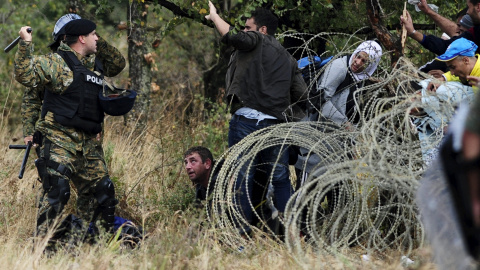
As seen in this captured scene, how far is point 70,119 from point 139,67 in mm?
3405

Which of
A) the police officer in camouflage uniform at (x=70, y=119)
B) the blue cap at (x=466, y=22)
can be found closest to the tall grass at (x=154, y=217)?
the police officer in camouflage uniform at (x=70, y=119)

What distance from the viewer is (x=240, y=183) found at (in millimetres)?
5941

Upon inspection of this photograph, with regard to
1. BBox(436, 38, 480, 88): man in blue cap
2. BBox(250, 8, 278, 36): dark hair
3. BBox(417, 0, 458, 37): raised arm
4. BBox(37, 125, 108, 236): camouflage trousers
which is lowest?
BBox(37, 125, 108, 236): camouflage trousers

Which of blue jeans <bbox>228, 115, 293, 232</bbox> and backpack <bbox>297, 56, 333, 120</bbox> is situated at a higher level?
backpack <bbox>297, 56, 333, 120</bbox>

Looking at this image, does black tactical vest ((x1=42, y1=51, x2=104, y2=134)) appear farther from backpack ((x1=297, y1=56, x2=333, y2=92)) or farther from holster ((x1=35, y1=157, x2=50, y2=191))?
backpack ((x1=297, y1=56, x2=333, y2=92))

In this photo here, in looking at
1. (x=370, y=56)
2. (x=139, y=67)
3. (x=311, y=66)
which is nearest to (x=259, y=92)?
(x=311, y=66)

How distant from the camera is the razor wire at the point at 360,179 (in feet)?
14.8

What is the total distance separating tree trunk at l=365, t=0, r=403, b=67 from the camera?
5.94 meters

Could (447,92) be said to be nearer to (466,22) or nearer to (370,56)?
(370,56)

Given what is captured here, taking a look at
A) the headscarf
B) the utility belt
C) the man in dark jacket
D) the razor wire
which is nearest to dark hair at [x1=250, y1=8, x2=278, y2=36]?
the man in dark jacket

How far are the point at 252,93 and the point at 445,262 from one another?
10.3ft

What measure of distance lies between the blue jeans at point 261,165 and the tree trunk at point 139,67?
3.16m

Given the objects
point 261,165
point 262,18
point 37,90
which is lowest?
point 261,165

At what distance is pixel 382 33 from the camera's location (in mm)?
6043
